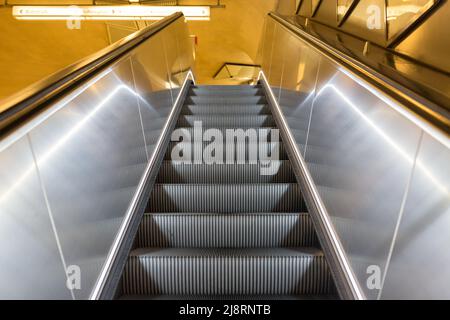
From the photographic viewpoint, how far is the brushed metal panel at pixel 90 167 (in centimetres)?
158

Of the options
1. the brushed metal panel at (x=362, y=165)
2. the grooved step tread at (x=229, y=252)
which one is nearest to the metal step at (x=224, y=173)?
the brushed metal panel at (x=362, y=165)

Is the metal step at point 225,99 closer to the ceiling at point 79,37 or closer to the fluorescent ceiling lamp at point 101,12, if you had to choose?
the fluorescent ceiling lamp at point 101,12

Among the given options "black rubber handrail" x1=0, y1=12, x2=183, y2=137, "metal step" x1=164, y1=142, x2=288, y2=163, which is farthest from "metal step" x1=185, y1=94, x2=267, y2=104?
"black rubber handrail" x1=0, y1=12, x2=183, y2=137

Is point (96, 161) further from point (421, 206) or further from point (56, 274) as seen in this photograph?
point (421, 206)

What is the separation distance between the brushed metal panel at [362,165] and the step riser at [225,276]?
29 cm

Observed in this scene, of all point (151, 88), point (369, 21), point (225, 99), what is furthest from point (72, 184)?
point (225, 99)

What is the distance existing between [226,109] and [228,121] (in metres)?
0.54

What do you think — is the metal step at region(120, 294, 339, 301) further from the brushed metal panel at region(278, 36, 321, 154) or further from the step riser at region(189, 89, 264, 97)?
the step riser at region(189, 89, 264, 97)

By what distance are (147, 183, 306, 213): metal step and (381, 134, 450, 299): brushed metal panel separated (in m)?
1.41

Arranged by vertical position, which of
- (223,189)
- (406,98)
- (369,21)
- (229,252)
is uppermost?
(369,21)

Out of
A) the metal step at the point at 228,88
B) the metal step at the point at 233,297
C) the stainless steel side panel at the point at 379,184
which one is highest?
the stainless steel side panel at the point at 379,184

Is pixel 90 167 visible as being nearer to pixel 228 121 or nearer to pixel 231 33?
pixel 228 121

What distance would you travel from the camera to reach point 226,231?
8.53 ft

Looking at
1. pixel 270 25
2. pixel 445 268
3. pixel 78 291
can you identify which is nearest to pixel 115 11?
pixel 270 25
